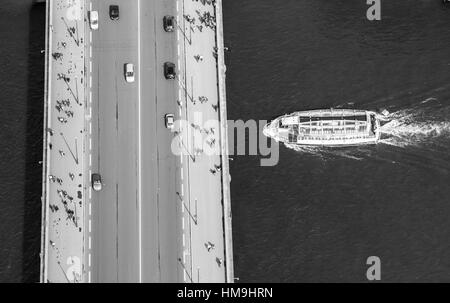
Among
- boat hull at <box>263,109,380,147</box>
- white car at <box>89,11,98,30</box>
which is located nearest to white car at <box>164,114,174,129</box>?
boat hull at <box>263,109,380,147</box>

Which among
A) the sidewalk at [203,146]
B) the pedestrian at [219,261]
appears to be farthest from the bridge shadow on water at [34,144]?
the pedestrian at [219,261]

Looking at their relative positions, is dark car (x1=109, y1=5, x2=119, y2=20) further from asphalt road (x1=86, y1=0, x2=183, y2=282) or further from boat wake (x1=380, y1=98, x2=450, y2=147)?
boat wake (x1=380, y1=98, x2=450, y2=147)

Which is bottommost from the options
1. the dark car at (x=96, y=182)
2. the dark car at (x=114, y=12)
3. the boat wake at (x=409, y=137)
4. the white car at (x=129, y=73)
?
the dark car at (x=96, y=182)

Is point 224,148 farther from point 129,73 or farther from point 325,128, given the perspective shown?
point 325,128

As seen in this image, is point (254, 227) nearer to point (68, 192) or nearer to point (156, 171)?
point (156, 171)

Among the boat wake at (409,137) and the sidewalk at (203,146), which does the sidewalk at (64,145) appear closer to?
the sidewalk at (203,146)
